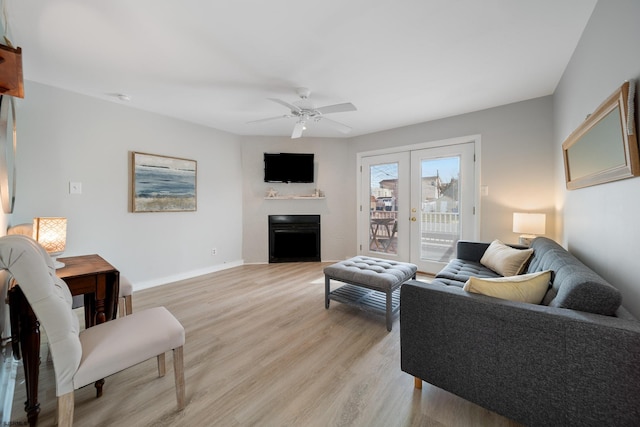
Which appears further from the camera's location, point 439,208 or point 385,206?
point 385,206

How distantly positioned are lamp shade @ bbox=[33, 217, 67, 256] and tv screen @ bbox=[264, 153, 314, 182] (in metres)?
3.02

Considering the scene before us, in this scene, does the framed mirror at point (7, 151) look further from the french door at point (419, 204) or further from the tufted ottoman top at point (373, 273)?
the french door at point (419, 204)

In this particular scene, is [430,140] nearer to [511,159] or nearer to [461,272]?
[511,159]

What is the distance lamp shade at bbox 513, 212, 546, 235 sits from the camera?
2.83 metres

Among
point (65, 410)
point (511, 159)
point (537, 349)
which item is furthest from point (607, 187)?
point (65, 410)

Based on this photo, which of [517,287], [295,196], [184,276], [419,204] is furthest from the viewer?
[295,196]

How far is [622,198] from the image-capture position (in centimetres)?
136

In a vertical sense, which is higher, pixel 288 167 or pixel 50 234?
pixel 288 167

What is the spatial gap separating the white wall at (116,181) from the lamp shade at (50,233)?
1.14m

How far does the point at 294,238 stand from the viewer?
4.84 meters

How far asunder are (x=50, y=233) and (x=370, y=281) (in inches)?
101

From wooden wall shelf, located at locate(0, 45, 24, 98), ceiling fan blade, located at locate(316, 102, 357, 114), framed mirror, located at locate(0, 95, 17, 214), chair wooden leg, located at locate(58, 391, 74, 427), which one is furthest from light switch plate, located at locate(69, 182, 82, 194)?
ceiling fan blade, located at locate(316, 102, 357, 114)

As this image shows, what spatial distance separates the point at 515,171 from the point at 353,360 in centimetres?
315

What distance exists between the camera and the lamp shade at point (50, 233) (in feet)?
5.92
